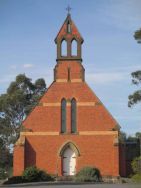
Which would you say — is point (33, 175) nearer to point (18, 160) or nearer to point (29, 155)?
point (18, 160)

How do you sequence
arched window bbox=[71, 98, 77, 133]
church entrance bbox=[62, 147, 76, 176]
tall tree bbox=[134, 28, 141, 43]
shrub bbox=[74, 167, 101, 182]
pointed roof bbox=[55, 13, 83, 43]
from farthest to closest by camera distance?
pointed roof bbox=[55, 13, 83, 43]
arched window bbox=[71, 98, 77, 133]
church entrance bbox=[62, 147, 76, 176]
shrub bbox=[74, 167, 101, 182]
tall tree bbox=[134, 28, 141, 43]

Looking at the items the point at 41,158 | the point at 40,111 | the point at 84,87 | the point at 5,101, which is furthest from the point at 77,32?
the point at 5,101

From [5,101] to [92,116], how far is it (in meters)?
27.0

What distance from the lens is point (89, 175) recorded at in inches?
1754

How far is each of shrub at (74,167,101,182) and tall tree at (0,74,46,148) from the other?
29.6 meters

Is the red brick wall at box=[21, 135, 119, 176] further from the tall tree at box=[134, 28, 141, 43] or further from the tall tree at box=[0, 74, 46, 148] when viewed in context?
the tall tree at box=[0, 74, 46, 148]

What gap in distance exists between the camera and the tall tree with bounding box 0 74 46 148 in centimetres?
7488

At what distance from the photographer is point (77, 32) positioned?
52.6m

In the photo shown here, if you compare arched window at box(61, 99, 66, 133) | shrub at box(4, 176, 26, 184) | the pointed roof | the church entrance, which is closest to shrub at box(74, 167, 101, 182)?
the church entrance

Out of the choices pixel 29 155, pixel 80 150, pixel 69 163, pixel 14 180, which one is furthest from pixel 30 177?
pixel 80 150

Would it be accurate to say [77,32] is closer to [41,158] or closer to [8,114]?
[41,158]

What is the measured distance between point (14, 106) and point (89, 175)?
33069 mm

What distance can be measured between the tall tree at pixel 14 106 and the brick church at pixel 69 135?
23622mm

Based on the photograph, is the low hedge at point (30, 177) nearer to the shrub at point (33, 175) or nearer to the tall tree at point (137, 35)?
the shrub at point (33, 175)
